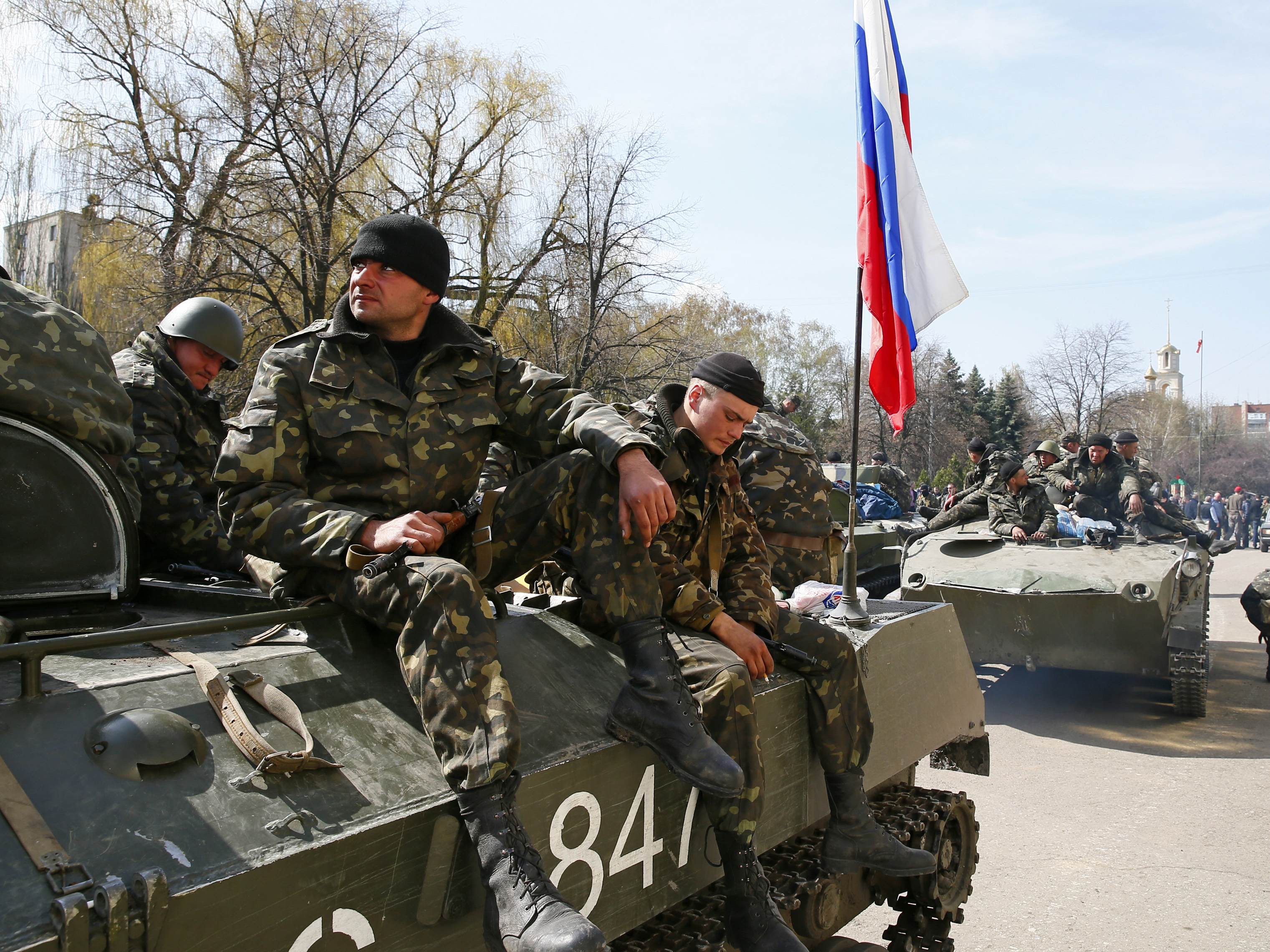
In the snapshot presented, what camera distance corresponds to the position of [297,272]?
16.2m

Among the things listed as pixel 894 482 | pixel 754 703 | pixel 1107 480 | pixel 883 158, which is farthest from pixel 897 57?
pixel 894 482

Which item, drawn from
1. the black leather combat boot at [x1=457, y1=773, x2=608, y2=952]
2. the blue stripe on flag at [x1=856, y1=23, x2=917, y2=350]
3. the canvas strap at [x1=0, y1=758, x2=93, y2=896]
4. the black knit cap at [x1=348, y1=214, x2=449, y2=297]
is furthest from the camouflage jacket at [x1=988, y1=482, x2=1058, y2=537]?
the canvas strap at [x1=0, y1=758, x2=93, y2=896]

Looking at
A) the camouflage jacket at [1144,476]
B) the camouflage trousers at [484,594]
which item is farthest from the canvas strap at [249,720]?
the camouflage jacket at [1144,476]

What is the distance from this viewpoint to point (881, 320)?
17.5ft

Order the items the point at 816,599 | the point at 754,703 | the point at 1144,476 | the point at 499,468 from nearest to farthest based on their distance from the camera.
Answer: the point at 754,703
the point at 499,468
the point at 816,599
the point at 1144,476

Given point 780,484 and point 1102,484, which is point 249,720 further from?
point 1102,484

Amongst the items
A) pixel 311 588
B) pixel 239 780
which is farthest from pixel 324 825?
pixel 311 588

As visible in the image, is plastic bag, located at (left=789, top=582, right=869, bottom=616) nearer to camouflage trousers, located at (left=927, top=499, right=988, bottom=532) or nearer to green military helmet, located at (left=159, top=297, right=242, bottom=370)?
green military helmet, located at (left=159, top=297, right=242, bottom=370)

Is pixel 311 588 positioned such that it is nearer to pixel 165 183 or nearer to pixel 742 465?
pixel 742 465

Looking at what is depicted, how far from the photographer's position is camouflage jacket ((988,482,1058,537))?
9.67 m

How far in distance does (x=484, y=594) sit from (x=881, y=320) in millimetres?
3418

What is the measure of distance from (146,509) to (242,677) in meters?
1.73

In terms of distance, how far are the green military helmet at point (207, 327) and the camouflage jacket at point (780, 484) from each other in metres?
2.35

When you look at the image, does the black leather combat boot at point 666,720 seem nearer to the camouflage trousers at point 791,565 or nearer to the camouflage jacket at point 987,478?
the camouflage trousers at point 791,565
